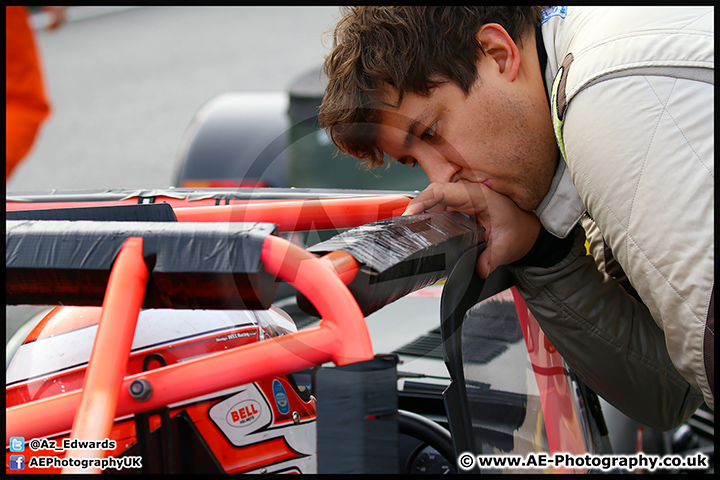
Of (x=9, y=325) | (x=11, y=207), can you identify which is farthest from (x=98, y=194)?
(x=9, y=325)

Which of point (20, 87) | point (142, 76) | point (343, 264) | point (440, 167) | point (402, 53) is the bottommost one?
point (343, 264)

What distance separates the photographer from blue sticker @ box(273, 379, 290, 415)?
111 cm

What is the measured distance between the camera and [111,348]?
0.70 m

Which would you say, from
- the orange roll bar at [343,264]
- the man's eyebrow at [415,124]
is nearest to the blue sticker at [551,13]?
the man's eyebrow at [415,124]

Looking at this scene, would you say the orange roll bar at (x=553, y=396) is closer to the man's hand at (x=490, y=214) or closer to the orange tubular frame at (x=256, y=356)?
the man's hand at (x=490, y=214)

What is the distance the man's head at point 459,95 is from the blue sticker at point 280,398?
0.55m

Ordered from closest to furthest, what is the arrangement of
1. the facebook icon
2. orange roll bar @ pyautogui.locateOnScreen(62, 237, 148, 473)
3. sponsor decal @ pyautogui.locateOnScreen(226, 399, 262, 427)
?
orange roll bar @ pyautogui.locateOnScreen(62, 237, 148, 473) < the facebook icon < sponsor decal @ pyautogui.locateOnScreen(226, 399, 262, 427)

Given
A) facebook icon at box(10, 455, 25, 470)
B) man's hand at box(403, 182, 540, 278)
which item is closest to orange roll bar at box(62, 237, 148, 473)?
facebook icon at box(10, 455, 25, 470)

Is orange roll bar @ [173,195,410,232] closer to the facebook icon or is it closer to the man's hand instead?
the man's hand

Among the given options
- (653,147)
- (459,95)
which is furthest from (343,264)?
(459,95)

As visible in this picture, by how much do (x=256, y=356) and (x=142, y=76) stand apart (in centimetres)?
1291

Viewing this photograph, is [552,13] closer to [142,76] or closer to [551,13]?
[551,13]

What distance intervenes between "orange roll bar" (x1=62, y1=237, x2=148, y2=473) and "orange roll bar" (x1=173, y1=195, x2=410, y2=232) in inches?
24.4

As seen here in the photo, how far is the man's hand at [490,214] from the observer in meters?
1.20
